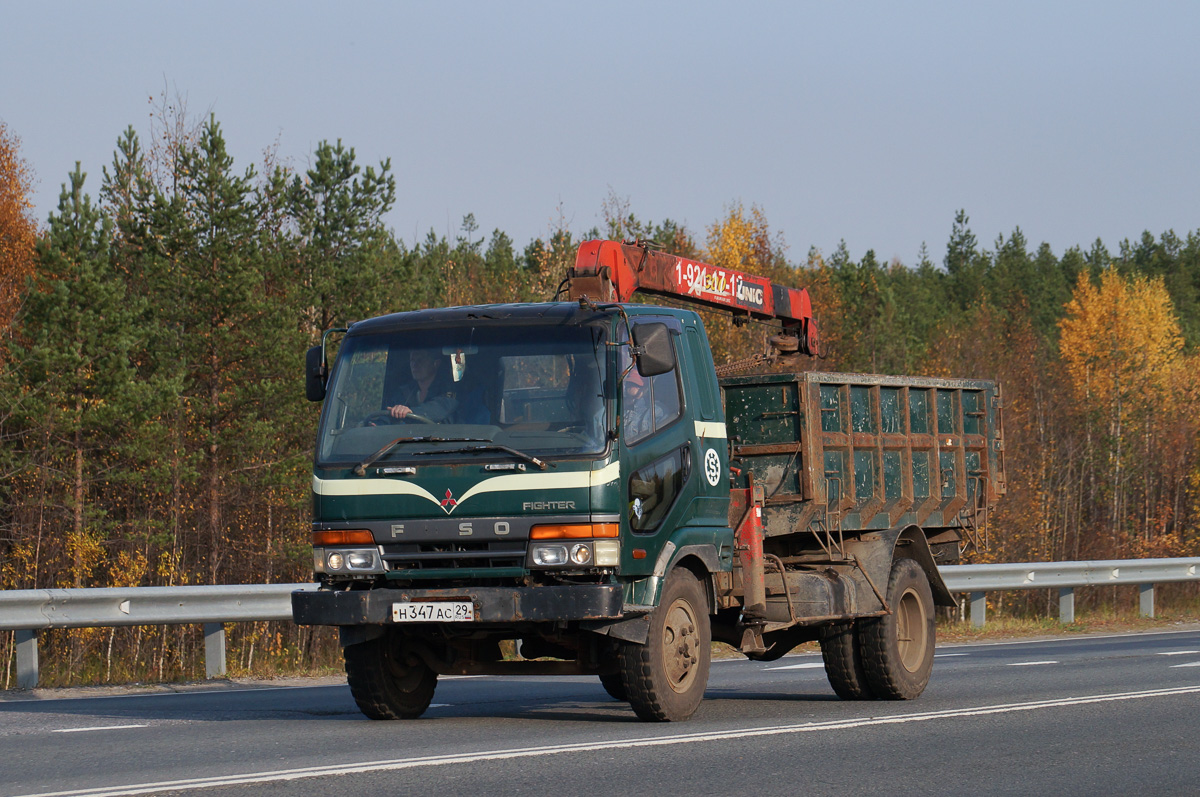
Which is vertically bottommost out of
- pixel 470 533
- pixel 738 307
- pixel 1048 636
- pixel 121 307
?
pixel 1048 636

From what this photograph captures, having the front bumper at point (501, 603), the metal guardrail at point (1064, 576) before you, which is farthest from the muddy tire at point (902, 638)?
the metal guardrail at point (1064, 576)

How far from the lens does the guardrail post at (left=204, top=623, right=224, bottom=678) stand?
1387 cm

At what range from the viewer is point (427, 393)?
8.69 m

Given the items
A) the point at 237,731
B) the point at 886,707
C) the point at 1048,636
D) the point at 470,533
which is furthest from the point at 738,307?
the point at 1048,636

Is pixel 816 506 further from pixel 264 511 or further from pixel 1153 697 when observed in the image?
pixel 264 511

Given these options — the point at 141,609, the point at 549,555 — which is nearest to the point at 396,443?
the point at 549,555

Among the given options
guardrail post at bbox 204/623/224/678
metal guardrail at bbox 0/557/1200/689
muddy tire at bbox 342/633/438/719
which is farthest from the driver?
guardrail post at bbox 204/623/224/678

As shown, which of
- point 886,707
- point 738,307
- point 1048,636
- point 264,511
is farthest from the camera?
point 264,511

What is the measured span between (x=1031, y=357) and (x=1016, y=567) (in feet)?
139

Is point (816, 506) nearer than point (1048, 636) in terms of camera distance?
Yes

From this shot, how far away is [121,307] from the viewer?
29.1 m

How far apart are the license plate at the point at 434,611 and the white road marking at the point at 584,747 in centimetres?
90

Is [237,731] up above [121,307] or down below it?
below

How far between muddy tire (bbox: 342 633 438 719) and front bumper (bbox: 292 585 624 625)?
767 millimetres
